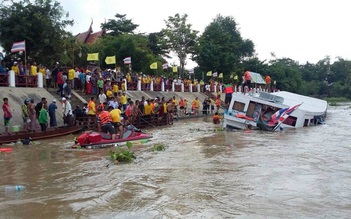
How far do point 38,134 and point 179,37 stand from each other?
38.2m

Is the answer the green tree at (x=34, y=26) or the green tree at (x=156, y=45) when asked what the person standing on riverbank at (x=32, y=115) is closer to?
the green tree at (x=34, y=26)

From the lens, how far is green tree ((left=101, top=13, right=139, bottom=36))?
1977 inches

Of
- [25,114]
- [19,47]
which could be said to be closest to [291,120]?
[25,114]

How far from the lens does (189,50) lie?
54.1m

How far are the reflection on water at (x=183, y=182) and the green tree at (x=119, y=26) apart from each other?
125ft

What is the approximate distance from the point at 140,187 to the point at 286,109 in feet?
44.2

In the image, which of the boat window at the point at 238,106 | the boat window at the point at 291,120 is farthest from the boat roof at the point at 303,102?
the boat window at the point at 238,106

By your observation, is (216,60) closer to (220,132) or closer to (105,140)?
(220,132)

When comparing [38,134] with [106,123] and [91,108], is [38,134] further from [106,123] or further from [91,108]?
[106,123]

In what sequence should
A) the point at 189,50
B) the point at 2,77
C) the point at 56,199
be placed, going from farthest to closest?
the point at 189,50 → the point at 2,77 → the point at 56,199

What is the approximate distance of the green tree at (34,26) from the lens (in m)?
24.7

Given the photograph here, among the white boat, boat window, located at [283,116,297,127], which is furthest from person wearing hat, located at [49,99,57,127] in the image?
boat window, located at [283,116,297,127]

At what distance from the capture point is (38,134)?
15.7 metres

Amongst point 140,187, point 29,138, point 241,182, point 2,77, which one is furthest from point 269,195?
point 2,77
